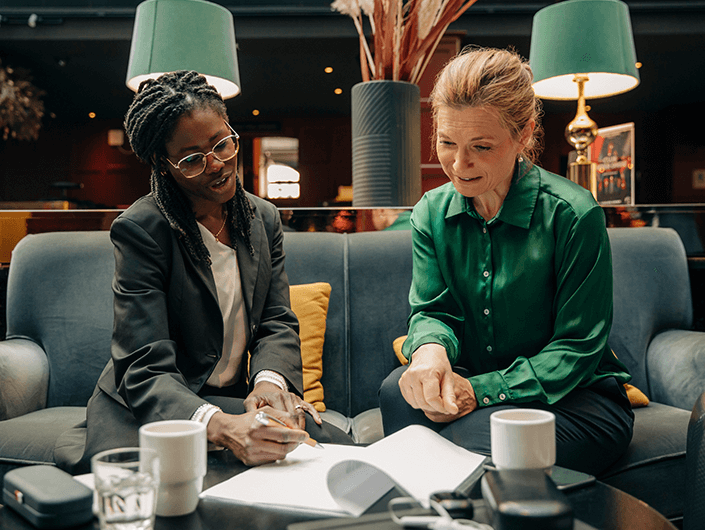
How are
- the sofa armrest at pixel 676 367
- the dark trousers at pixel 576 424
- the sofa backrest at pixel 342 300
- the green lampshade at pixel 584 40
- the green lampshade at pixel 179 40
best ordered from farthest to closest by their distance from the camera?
the green lampshade at pixel 584 40, the green lampshade at pixel 179 40, the sofa backrest at pixel 342 300, the sofa armrest at pixel 676 367, the dark trousers at pixel 576 424

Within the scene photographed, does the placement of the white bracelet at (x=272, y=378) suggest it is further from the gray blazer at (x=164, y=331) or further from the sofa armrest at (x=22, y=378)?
the sofa armrest at (x=22, y=378)

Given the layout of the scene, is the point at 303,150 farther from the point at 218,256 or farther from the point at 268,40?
the point at 218,256

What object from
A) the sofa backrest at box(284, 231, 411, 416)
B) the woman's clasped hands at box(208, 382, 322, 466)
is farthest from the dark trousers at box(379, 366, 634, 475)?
the sofa backrest at box(284, 231, 411, 416)

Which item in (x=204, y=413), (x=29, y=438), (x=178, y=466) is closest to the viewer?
(x=178, y=466)

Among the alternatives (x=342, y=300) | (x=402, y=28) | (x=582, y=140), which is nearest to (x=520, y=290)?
(x=342, y=300)

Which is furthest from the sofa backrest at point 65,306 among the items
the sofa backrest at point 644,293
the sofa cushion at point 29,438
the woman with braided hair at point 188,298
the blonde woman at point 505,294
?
the sofa backrest at point 644,293

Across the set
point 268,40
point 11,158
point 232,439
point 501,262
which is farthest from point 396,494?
point 11,158

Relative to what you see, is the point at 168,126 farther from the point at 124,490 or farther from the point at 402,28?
the point at 402,28

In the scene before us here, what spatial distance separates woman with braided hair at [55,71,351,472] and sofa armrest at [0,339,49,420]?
1.39 ft

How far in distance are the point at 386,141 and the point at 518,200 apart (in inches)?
31.1

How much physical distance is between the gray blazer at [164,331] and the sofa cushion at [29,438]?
17 cm

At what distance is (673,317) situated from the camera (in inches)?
74.3

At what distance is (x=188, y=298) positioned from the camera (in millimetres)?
1291

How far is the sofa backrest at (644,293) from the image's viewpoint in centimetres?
185
